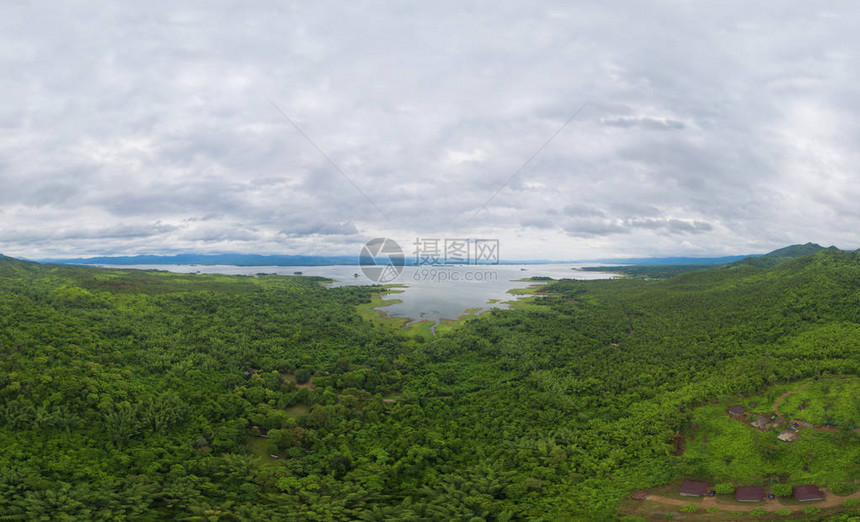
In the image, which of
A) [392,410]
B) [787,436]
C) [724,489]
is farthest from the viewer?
[392,410]

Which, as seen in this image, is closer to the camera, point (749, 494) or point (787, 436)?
point (749, 494)

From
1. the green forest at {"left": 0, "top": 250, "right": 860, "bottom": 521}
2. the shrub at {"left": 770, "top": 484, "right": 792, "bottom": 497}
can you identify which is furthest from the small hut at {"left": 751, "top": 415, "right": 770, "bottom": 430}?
the shrub at {"left": 770, "top": 484, "right": 792, "bottom": 497}

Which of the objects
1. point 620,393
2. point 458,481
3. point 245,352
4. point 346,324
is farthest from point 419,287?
point 458,481

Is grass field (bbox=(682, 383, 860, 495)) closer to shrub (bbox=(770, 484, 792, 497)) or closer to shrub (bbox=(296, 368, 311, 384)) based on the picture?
shrub (bbox=(770, 484, 792, 497))

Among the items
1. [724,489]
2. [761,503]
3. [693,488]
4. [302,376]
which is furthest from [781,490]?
[302,376]

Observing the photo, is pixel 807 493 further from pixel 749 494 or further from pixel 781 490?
pixel 749 494

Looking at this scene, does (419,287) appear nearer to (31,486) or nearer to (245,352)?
(245,352)
